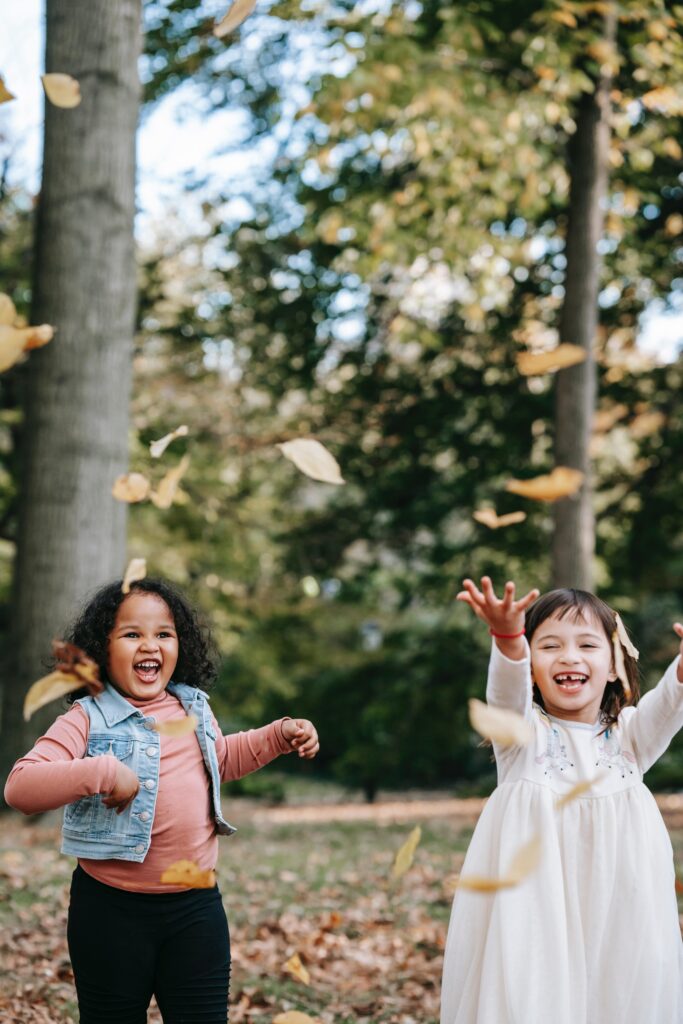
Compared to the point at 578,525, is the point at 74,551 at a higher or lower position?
lower

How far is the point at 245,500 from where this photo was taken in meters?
13.6

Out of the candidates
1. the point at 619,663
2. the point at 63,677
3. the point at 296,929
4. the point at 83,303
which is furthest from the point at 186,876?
the point at 83,303

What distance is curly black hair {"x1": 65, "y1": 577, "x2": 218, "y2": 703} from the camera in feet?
9.35

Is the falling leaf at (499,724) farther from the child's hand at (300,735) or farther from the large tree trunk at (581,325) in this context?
the large tree trunk at (581,325)

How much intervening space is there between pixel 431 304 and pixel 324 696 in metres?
5.10

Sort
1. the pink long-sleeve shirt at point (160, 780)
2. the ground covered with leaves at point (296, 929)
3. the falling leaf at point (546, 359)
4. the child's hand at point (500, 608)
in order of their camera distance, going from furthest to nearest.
Result: the ground covered with leaves at point (296, 929) < the falling leaf at point (546, 359) < the child's hand at point (500, 608) < the pink long-sleeve shirt at point (160, 780)

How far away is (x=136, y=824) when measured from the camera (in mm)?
2646

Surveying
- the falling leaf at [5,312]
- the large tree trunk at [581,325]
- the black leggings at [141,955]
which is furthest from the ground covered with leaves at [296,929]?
the large tree trunk at [581,325]

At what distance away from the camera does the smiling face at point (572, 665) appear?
303cm

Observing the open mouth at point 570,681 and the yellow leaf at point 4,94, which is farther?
the open mouth at point 570,681

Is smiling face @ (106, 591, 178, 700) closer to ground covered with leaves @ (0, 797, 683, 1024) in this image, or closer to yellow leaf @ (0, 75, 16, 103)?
yellow leaf @ (0, 75, 16, 103)

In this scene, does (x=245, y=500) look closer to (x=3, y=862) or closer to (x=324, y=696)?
(x=324, y=696)

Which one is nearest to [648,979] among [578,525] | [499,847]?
[499,847]

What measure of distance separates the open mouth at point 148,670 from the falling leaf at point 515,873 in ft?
2.92
